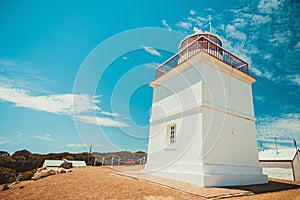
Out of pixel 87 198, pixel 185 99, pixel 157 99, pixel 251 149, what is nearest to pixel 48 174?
pixel 87 198

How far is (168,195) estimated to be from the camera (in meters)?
4.93

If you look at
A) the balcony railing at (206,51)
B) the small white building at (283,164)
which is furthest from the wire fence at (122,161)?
the small white building at (283,164)

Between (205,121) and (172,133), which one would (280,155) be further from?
(205,121)

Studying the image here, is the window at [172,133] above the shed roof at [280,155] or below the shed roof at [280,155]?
above

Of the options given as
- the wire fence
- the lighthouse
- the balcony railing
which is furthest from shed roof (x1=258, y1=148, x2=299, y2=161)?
the wire fence

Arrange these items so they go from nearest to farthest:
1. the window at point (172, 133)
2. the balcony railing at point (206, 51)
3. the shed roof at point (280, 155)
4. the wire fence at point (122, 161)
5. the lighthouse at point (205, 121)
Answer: the lighthouse at point (205, 121) → the window at point (172, 133) → the balcony railing at point (206, 51) → the shed roof at point (280, 155) → the wire fence at point (122, 161)

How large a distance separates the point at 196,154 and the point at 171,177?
1.55 metres

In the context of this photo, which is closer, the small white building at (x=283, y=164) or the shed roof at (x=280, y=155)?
the small white building at (x=283, y=164)

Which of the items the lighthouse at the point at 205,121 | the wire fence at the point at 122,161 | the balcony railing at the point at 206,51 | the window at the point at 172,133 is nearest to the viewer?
the lighthouse at the point at 205,121

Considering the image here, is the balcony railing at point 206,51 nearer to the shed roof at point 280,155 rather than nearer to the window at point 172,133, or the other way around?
the window at point 172,133

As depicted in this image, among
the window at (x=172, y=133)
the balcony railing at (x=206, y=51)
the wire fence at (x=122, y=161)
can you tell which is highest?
the balcony railing at (x=206, y=51)

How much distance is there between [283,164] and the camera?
14.2 meters

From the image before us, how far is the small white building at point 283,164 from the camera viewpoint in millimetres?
13625

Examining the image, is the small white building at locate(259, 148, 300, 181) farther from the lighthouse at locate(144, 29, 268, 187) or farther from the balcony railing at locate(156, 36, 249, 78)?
the balcony railing at locate(156, 36, 249, 78)
